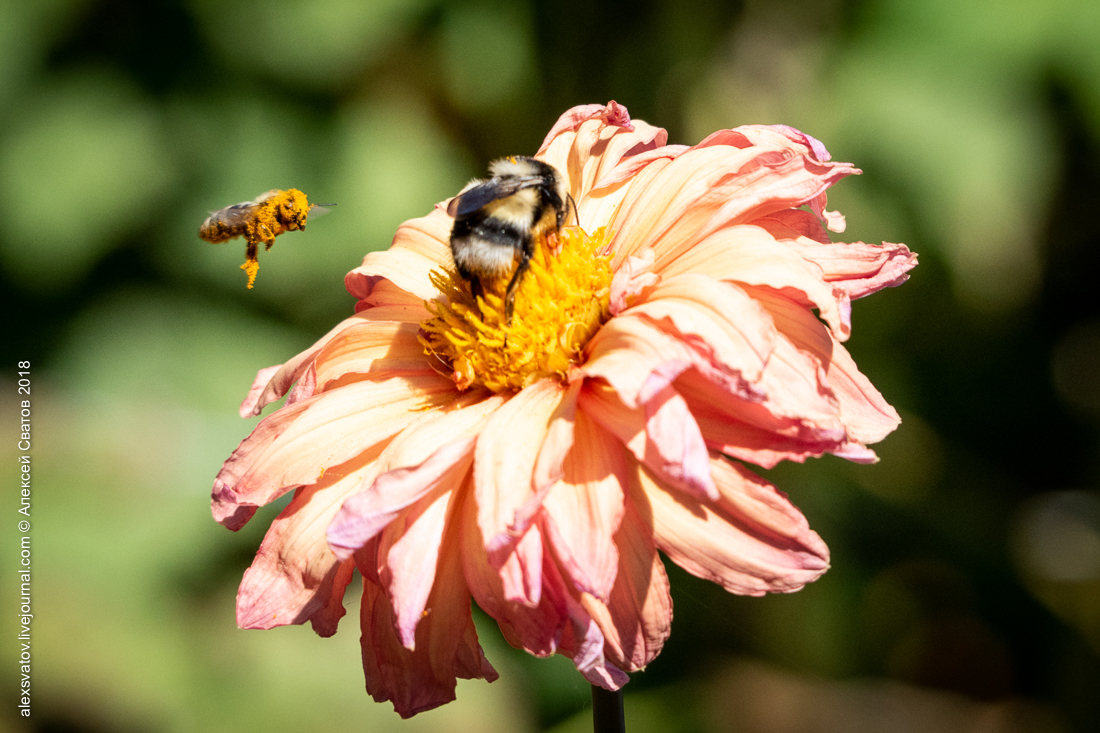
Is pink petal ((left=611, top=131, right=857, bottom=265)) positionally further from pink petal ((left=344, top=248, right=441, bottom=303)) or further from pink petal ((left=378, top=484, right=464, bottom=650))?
pink petal ((left=378, top=484, right=464, bottom=650))

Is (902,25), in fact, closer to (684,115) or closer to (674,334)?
(684,115)

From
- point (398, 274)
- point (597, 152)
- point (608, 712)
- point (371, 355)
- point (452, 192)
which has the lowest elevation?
point (608, 712)

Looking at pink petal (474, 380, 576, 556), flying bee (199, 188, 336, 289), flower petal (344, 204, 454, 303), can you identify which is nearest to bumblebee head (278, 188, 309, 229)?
flying bee (199, 188, 336, 289)

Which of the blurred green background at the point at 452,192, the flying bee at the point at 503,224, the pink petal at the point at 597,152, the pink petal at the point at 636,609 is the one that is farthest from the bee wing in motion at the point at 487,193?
the blurred green background at the point at 452,192

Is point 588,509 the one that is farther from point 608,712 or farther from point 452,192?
point 452,192

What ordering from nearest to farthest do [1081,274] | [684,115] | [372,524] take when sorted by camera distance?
[372,524] → [1081,274] → [684,115]

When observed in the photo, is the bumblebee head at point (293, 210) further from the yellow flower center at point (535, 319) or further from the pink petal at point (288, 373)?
the yellow flower center at point (535, 319)

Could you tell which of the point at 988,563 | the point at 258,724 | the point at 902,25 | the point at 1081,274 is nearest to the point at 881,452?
the point at 988,563

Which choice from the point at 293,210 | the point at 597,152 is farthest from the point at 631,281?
the point at 293,210
